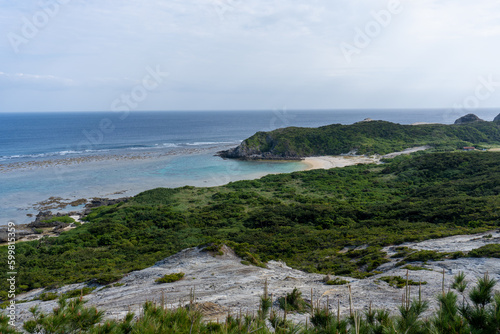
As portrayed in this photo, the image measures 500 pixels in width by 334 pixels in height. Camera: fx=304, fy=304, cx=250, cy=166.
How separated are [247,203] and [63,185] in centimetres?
3266

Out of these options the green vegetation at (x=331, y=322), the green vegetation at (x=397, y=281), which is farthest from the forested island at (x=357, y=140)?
the green vegetation at (x=331, y=322)

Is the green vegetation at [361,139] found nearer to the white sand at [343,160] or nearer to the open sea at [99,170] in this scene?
the white sand at [343,160]

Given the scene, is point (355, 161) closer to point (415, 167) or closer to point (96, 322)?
point (415, 167)

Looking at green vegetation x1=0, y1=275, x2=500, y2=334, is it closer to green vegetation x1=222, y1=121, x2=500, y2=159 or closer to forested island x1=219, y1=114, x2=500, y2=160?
forested island x1=219, y1=114, x2=500, y2=160

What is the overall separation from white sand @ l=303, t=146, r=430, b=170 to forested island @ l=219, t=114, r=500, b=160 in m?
3.34

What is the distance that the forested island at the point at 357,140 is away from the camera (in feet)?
260

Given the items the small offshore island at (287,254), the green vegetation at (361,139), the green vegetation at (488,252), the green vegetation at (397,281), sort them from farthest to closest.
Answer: the green vegetation at (361,139) < the green vegetation at (488,252) < the green vegetation at (397,281) < the small offshore island at (287,254)

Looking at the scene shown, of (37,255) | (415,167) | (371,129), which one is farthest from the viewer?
(371,129)

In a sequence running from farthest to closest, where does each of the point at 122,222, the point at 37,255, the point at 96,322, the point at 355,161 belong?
the point at 355,161
the point at 122,222
the point at 37,255
the point at 96,322

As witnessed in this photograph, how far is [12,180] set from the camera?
51.8 m

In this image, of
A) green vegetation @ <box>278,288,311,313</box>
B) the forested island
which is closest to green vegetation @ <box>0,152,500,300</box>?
green vegetation @ <box>278,288,311,313</box>

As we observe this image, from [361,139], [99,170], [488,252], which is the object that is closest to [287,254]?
[488,252]

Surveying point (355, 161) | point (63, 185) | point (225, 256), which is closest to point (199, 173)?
point (63, 185)

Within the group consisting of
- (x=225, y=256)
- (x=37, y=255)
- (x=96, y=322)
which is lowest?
(x=37, y=255)
